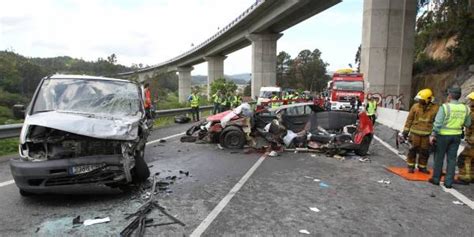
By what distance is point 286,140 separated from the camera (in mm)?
11172

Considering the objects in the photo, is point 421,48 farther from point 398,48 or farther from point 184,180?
point 184,180

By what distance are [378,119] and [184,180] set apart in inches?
708

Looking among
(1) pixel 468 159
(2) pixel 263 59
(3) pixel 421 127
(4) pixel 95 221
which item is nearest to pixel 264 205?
(4) pixel 95 221

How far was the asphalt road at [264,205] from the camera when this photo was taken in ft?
15.3

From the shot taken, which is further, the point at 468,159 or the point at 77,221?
the point at 468,159

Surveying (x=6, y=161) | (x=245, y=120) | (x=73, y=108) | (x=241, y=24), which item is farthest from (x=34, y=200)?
(x=241, y=24)

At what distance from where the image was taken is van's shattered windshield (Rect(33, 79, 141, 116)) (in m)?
6.43

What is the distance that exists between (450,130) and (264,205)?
12.8 ft

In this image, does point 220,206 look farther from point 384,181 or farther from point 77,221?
point 384,181

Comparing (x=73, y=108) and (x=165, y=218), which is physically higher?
(x=73, y=108)

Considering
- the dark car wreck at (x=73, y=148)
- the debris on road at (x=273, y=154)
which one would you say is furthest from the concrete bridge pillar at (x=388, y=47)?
the dark car wreck at (x=73, y=148)

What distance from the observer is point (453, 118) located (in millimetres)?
7098

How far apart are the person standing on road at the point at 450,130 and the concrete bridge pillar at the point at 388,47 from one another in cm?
2141

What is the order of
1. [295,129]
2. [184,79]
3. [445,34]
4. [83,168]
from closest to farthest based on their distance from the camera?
[83,168]
[295,129]
[445,34]
[184,79]
